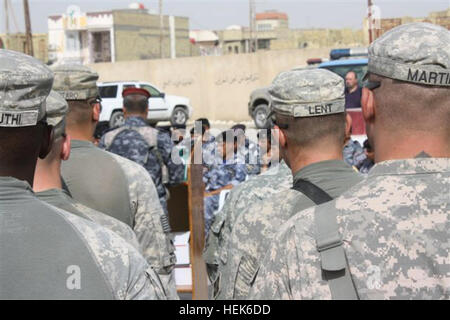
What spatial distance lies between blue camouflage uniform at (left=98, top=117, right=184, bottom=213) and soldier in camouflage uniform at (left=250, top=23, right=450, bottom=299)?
12.8 feet

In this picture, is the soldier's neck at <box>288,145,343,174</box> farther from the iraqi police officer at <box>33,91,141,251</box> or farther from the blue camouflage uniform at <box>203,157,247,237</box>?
the blue camouflage uniform at <box>203,157,247,237</box>

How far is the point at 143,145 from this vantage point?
5.70m

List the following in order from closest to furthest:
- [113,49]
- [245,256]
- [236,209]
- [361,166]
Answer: [245,256] → [236,209] → [361,166] → [113,49]

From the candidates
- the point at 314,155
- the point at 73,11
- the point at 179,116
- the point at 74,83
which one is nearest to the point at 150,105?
the point at 179,116

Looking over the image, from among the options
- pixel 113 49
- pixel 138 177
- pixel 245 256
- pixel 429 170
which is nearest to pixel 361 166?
pixel 138 177

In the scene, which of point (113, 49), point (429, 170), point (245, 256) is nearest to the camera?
point (429, 170)

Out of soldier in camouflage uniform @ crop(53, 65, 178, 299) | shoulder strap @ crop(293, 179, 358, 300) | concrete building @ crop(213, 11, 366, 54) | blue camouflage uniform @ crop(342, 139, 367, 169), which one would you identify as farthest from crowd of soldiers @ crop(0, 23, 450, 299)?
concrete building @ crop(213, 11, 366, 54)

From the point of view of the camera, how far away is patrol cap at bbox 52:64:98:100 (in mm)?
3873

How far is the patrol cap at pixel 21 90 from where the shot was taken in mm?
1895

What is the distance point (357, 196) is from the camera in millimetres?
1790

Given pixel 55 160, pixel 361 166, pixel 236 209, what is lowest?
pixel 361 166
